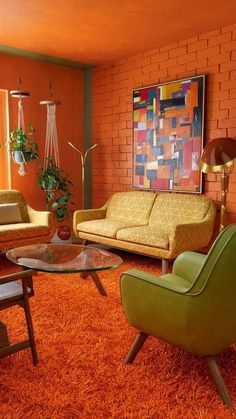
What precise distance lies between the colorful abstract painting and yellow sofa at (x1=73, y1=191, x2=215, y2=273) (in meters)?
0.20

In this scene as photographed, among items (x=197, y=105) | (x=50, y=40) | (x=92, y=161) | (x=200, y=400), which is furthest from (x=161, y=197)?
(x=200, y=400)

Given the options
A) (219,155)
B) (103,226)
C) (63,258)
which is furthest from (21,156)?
(219,155)

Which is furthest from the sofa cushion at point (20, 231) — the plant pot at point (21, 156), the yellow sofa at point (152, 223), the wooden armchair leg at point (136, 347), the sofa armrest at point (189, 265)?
the wooden armchair leg at point (136, 347)

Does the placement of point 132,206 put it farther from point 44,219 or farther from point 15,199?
point 15,199

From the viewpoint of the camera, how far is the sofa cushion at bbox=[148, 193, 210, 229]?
13.1 feet

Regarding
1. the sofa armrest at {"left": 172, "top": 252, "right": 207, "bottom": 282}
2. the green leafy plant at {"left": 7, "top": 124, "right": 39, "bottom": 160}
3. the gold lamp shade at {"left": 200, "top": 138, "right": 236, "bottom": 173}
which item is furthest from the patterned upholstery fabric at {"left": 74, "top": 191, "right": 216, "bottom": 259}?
the green leafy plant at {"left": 7, "top": 124, "right": 39, "bottom": 160}

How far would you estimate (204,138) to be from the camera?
413 cm

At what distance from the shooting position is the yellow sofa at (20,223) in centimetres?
397

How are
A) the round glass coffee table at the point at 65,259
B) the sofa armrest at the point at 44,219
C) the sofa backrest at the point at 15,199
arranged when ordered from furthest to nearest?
the sofa backrest at the point at 15,199
the sofa armrest at the point at 44,219
the round glass coffee table at the point at 65,259

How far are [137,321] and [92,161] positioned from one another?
154 inches

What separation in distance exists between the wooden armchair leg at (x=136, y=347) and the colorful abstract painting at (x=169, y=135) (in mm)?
2444

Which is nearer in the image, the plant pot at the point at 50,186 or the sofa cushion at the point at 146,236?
the sofa cushion at the point at 146,236

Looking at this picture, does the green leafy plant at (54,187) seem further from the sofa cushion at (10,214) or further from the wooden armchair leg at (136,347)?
the wooden armchair leg at (136,347)

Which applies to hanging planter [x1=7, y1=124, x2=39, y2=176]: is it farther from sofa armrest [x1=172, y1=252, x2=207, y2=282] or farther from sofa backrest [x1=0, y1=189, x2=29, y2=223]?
sofa armrest [x1=172, y1=252, x2=207, y2=282]
